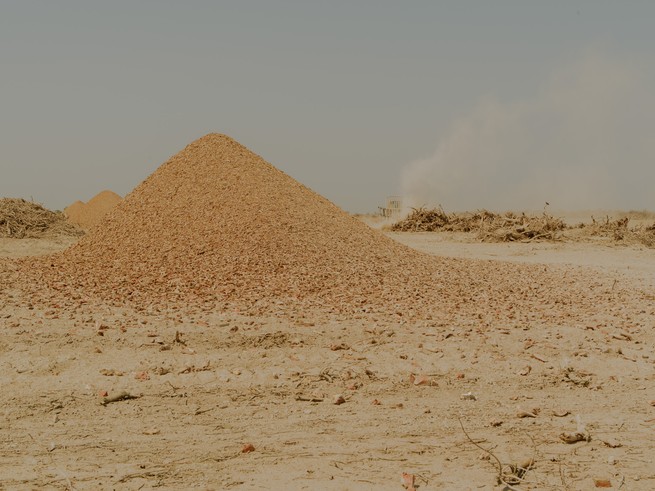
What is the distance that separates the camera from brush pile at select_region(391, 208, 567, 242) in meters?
18.9

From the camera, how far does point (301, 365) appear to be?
218 inches

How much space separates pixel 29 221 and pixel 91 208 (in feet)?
23.5

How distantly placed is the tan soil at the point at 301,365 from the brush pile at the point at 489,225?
872 centimetres

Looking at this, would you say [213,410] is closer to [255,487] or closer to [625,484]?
[255,487]

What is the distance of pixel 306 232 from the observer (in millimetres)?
10141

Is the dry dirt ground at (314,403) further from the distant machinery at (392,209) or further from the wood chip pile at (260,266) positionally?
the distant machinery at (392,209)

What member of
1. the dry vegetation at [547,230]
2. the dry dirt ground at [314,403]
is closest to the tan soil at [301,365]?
the dry dirt ground at [314,403]

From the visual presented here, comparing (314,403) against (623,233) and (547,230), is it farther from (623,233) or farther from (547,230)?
(623,233)

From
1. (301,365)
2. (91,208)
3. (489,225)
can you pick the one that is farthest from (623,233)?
(91,208)

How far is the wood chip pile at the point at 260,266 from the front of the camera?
7375 mm

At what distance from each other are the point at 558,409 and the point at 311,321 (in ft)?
8.66

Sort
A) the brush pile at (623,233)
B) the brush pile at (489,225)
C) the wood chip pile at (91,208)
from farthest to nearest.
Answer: the wood chip pile at (91,208), the brush pile at (489,225), the brush pile at (623,233)

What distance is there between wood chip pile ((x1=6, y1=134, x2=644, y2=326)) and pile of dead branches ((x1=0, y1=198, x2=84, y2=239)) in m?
8.82

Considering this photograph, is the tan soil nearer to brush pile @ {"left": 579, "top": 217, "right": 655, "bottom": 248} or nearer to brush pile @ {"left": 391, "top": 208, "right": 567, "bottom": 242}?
brush pile @ {"left": 579, "top": 217, "right": 655, "bottom": 248}
